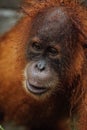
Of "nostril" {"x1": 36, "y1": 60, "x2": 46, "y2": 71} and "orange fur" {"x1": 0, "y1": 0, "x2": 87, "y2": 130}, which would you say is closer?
"nostril" {"x1": 36, "y1": 60, "x2": 46, "y2": 71}

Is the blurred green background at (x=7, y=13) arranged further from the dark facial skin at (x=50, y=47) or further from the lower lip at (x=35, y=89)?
the lower lip at (x=35, y=89)

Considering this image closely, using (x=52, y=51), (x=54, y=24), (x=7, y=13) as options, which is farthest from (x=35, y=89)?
(x=7, y=13)

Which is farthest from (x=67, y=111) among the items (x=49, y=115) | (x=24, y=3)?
(x=24, y=3)

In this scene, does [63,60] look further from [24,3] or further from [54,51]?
[24,3]

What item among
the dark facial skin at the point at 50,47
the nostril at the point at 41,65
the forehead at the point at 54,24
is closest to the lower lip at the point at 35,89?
the dark facial skin at the point at 50,47

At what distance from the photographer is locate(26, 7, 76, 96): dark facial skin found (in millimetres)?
4844

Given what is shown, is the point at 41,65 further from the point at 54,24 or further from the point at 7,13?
the point at 7,13

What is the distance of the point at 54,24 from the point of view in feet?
16.0

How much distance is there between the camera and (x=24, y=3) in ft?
17.1

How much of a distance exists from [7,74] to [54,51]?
2.17 ft

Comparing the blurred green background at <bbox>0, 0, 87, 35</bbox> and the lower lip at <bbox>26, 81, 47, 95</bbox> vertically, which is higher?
the blurred green background at <bbox>0, 0, 87, 35</bbox>

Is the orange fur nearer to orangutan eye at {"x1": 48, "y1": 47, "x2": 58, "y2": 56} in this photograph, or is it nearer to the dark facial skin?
the dark facial skin

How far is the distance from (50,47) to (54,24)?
7.0 inches

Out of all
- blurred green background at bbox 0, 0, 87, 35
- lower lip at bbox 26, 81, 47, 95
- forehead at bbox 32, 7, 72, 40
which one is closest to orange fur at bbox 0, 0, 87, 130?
forehead at bbox 32, 7, 72, 40
